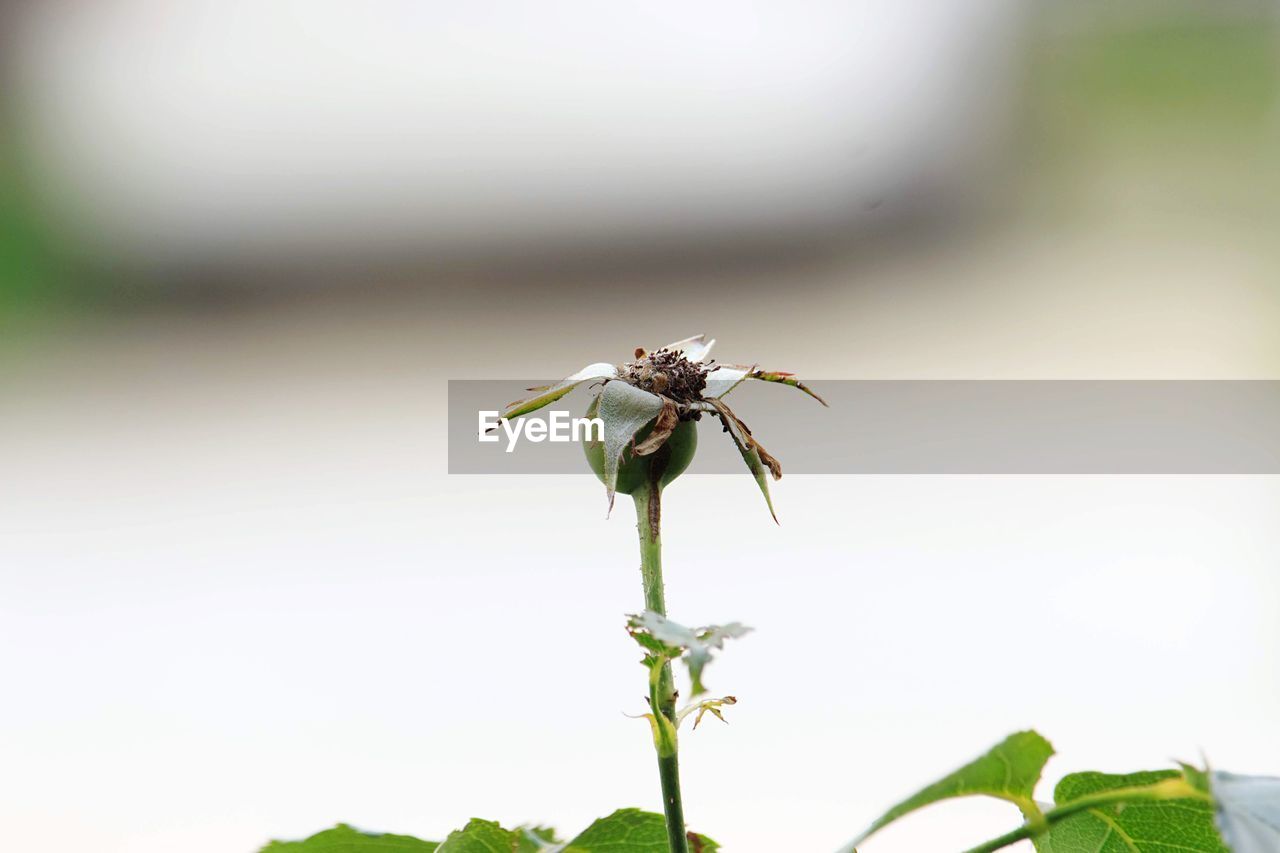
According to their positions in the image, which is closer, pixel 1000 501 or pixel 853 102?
pixel 1000 501

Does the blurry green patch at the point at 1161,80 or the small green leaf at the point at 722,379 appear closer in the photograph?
the small green leaf at the point at 722,379

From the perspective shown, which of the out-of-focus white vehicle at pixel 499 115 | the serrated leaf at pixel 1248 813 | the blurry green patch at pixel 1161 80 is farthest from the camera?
the out-of-focus white vehicle at pixel 499 115

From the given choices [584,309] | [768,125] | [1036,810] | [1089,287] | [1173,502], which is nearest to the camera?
[1036,810]

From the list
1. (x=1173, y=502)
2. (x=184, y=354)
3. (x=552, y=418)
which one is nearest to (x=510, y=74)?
(x=184, y=354)

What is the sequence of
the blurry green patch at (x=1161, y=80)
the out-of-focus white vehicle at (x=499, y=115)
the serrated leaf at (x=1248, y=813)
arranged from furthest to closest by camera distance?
the out-of-focus white vehicle at (x=499, y=115)
the blurry green patch at (x=1161, y=80)
the serrated leaf at (x=1248, y=813)

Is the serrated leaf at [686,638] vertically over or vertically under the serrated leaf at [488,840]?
over

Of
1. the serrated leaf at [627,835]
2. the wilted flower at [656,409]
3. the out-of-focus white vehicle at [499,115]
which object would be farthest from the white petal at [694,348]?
the out-of-focus white vehicle at [499,115]

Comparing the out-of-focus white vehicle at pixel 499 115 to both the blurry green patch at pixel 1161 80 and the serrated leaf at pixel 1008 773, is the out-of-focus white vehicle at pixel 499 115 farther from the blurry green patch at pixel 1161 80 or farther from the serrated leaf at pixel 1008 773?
the serrated leaf at pixel 1008 773

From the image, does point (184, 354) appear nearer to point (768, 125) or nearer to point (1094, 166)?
point (768, 125)
